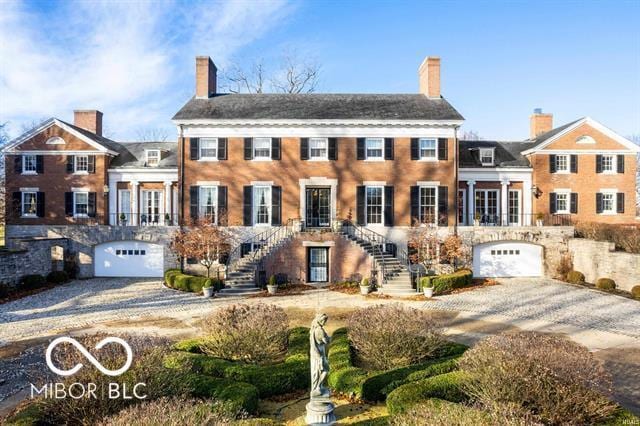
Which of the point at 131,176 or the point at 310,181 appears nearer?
the point at 310,181

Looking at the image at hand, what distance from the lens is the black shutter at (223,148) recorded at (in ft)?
75.9

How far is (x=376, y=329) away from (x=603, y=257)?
17.2 meters

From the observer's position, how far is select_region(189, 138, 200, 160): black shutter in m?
23.2

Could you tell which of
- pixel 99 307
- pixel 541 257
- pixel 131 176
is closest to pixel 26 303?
pixel 99 307

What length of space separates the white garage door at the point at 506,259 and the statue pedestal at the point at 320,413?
742 inches

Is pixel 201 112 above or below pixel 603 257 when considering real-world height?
above

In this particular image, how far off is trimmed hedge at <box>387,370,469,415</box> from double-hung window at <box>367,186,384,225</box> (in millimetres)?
16043

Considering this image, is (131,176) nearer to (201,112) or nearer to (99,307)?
(201,112)

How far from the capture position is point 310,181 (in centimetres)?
2317

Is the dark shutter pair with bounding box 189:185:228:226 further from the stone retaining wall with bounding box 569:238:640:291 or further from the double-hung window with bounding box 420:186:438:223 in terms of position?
the stone retaining wall with bounding box 569:238:640:291

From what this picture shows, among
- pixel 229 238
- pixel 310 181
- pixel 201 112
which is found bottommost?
pixel 229 238

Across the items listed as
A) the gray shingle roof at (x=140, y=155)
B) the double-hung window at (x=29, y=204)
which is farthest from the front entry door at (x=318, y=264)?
the double-hung window at (x=29, y=204)

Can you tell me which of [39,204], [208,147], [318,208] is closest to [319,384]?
[318,208]

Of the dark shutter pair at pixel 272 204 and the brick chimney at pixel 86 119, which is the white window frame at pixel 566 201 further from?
the brick chimney at pixel 86 119
